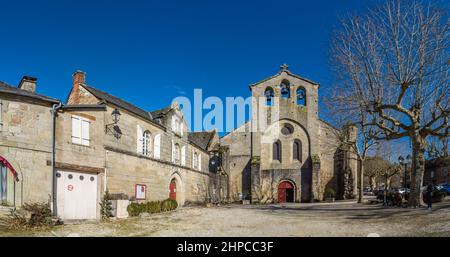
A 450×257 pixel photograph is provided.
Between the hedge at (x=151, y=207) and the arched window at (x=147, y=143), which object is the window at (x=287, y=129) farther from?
the arched window at (x=147, y=143)

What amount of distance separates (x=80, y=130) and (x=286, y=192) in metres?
25.0

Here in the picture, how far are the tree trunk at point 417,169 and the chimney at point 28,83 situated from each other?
18463 mm

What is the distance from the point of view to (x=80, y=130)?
15.4 metres

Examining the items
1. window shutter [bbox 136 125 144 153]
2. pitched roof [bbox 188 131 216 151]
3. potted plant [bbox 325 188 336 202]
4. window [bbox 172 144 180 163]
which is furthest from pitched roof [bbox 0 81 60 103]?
potted plant [bbox 325 188 336 202]

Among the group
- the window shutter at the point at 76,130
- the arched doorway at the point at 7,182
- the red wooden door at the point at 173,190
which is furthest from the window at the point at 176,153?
the arched doorway at the point at 7,182

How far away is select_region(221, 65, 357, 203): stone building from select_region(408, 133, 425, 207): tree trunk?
662 inches

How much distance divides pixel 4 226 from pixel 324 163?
3053 centimetres

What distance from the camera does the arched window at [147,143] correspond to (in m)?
20.6

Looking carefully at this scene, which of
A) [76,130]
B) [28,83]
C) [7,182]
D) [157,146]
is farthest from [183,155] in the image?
[7,182]

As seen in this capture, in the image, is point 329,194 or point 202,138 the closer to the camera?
point 329,194

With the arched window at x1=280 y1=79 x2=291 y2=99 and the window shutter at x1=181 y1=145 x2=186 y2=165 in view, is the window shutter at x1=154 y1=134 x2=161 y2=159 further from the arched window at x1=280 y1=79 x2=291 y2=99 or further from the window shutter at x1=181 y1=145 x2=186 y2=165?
the arched window at x1=280 y1=79 x2=291 y2=99

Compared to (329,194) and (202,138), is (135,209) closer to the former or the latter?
(329,194)

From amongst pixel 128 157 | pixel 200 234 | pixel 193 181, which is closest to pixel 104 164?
pixel 128 157

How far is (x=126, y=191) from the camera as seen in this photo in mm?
18000
